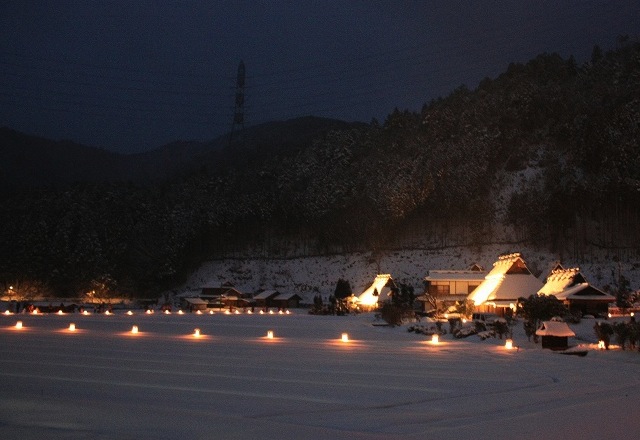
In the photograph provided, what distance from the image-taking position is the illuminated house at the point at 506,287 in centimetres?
4328

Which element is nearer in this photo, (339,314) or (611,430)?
(611,430)

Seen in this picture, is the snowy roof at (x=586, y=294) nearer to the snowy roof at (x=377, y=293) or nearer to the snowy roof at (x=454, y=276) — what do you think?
the snowy roof at (x=454, y=276)

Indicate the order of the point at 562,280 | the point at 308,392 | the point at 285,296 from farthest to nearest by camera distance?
1. the point at 285,296
2. the point at 562,280
3. the point at 308,392

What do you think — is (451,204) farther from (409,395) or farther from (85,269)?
(409,395)

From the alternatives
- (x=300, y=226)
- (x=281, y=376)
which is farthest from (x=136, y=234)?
(x=281, y=376)

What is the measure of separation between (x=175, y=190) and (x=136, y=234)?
52.6ft

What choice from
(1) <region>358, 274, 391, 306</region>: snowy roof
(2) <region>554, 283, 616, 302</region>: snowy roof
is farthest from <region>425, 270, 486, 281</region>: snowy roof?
(2) <region>554, 283, 616, 302</region>: snowy roof

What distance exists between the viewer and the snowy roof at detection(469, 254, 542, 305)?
143 ft

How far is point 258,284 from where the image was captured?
8150 centimetres

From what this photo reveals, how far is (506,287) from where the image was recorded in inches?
1727

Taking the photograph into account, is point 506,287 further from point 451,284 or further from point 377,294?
point 377,294

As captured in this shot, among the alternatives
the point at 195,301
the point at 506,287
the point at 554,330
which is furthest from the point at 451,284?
the point at 554,330

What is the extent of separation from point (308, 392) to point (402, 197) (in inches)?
2896

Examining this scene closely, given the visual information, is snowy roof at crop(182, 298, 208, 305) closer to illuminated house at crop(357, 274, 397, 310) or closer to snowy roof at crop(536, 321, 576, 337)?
illuminated house at crop(357, 274, 397, 310)
